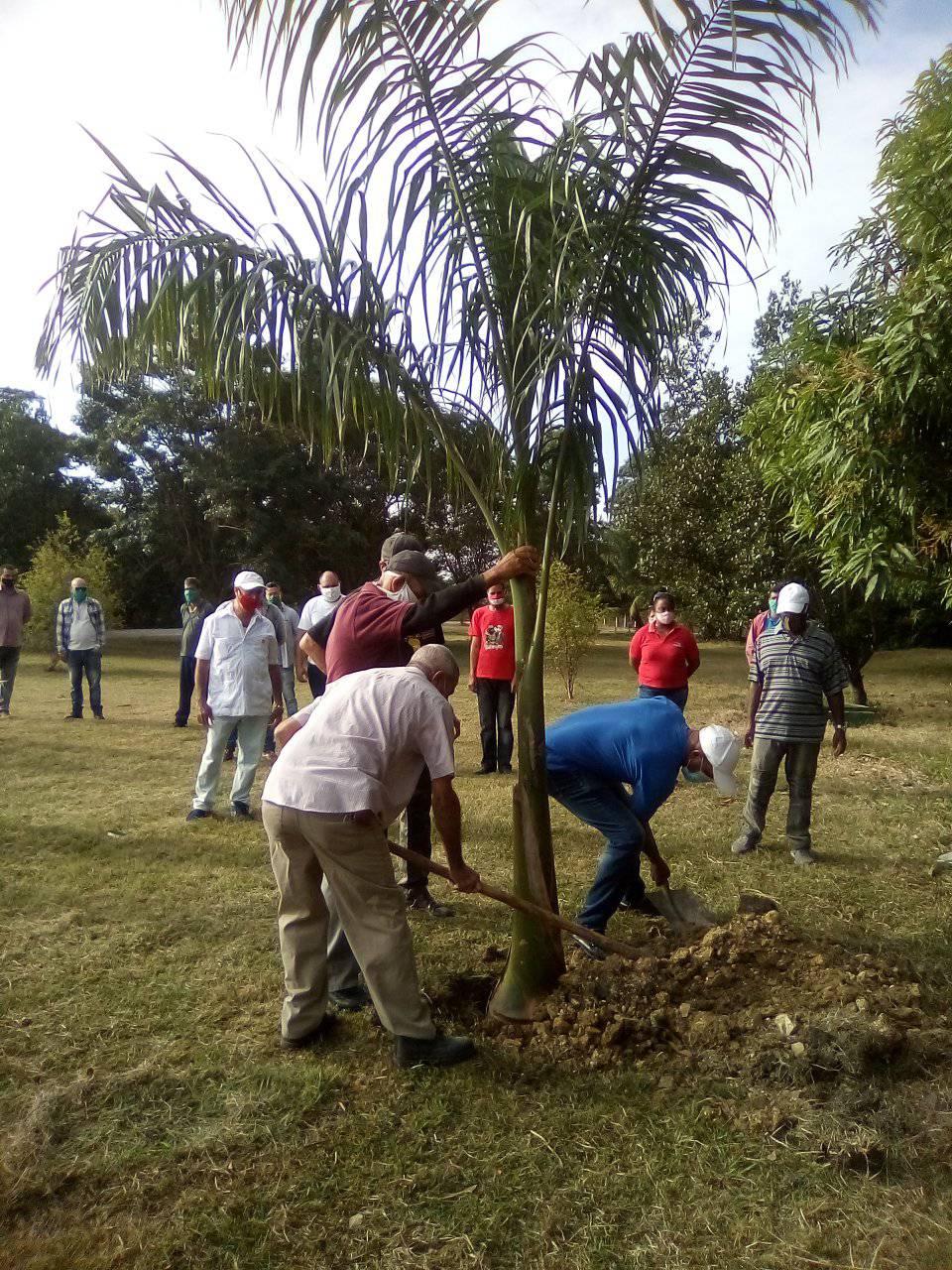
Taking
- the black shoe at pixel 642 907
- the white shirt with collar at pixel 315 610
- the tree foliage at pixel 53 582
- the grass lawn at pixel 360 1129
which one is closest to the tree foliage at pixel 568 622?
the white shirt with collar at pixel 315 610

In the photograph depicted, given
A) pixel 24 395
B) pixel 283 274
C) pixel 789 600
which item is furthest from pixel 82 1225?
pixel 24 395

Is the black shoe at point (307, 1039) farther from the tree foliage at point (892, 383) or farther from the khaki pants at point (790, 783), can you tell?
the tree foliage at point (892, 383)

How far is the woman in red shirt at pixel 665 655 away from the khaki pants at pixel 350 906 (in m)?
4.95

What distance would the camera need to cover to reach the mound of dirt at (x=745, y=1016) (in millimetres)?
3428

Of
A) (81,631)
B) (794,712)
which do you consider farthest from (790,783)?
(81,631)

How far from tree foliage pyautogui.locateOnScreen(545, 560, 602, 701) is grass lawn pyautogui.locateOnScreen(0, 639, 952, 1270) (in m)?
9.12

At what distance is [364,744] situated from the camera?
11.1 feet

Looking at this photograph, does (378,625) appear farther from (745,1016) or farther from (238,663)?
(238,663)

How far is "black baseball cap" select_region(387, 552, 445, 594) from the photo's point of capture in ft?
13.4

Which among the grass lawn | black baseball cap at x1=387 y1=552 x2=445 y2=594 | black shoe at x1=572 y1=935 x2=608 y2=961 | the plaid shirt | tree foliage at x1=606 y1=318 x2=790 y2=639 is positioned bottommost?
the grass lawn

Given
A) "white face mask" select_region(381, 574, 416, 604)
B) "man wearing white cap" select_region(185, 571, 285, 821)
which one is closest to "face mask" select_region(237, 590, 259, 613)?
A: "man wearing white cap" select_region(185, 571, 285, 821)

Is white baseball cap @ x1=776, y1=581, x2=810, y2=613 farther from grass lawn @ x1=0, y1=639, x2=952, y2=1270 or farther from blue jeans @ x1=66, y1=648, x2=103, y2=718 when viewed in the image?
blue jeans @ x1=66, y1=648, x2=103, y2=718

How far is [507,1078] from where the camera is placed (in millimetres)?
3484

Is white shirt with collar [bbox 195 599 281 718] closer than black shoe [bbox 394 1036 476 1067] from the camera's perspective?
No
